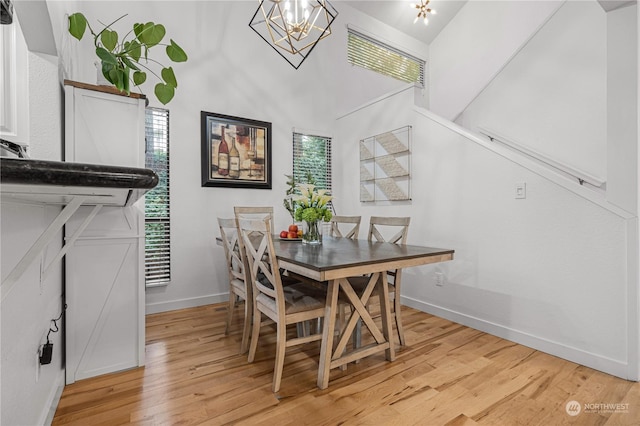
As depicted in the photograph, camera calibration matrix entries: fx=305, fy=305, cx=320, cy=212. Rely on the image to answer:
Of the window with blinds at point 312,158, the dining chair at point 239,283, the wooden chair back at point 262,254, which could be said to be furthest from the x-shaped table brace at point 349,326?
the window with blinds at point 312,158

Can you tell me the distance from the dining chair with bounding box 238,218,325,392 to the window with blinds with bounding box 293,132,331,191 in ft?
7.05

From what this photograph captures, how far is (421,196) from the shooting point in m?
3.26

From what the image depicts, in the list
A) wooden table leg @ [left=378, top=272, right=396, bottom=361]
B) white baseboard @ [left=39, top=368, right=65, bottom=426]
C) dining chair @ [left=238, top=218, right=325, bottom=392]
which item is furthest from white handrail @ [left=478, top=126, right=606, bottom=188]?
white baseboard @ [left=39, top=368, right=65, bottom=426]

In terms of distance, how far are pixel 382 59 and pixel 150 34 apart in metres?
4.24

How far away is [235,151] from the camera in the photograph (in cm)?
355

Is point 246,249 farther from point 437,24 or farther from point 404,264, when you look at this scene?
point 437,24

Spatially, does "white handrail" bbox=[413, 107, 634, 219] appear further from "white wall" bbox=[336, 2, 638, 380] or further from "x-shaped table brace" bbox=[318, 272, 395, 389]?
"x-shaped table brace" bbox=[318, 272, 395, 389]

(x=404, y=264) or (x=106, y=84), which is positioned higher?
(x=106, y=84)

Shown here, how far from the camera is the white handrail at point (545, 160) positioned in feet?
9.87

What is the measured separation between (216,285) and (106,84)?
2.22m

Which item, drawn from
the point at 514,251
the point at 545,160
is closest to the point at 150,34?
the point at 514,251

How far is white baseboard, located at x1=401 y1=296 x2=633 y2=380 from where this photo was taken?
1.94 metres

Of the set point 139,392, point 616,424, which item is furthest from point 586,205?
point 139,392

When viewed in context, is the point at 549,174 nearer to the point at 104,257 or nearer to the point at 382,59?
the point at 104,257
